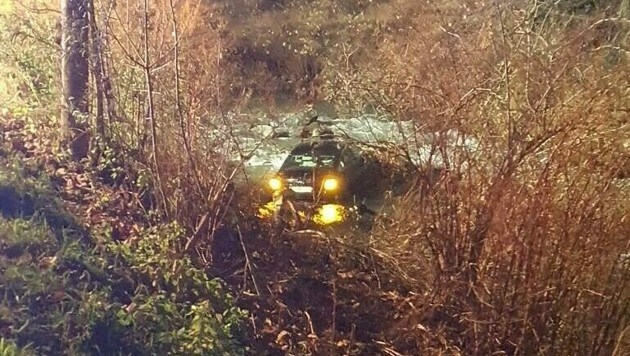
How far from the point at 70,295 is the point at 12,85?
13.6 feet

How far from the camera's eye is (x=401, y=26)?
716 inches

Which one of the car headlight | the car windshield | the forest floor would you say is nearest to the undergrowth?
the forest floor

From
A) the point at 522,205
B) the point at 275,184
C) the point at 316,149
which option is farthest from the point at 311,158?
the point at 522,205

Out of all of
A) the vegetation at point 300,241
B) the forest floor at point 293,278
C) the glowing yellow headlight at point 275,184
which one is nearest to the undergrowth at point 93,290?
the vegetation at point 300,241

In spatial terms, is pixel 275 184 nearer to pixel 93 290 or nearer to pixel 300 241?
pixel 300 241

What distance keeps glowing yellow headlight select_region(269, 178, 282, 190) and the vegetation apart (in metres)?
0.80

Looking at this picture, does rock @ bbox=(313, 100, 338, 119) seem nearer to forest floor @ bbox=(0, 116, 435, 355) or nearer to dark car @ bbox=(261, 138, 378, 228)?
dark car @ bbox=(261, 138, 378, 228)

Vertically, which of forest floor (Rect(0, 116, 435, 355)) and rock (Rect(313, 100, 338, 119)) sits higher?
rock (Rect(313, 100, 338, 119))

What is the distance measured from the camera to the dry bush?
616 cm

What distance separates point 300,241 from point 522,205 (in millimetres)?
3085

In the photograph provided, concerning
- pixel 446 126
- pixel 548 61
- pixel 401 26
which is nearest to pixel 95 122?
pixel 446 126

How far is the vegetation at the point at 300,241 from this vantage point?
6.32 meters

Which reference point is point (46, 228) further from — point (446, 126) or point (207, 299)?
point (446, 126)

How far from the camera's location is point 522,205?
20.8ft
